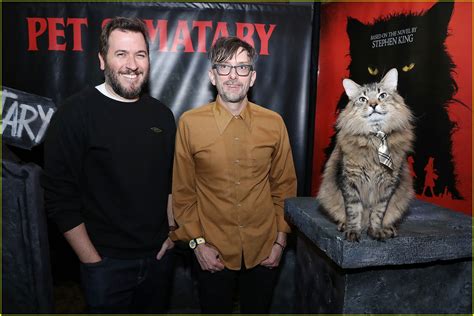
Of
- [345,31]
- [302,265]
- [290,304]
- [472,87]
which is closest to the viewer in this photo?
[472,87]

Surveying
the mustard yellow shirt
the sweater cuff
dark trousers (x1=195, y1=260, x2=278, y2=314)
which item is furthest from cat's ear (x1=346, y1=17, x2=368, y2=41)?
the sweater cuff

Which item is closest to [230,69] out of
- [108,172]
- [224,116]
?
[224,116]

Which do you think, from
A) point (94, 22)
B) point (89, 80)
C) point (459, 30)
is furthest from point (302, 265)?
point (94, 22)

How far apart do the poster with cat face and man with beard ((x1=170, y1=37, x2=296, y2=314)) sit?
95 centimetres

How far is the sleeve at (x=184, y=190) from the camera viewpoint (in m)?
2.11

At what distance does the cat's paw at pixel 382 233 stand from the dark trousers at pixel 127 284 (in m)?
1.21

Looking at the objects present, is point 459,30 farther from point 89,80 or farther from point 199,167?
point 89,80

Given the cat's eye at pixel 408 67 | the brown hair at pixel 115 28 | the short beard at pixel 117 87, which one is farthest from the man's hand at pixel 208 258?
the cat's eye at pixel 408 67

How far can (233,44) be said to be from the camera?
78.4 inches

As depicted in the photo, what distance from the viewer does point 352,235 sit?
1633mm

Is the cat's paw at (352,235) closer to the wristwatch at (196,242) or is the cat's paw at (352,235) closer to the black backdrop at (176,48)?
the wristwatch at (196,242)

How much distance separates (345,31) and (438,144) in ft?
4.08

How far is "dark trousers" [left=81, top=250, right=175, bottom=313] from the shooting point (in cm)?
196

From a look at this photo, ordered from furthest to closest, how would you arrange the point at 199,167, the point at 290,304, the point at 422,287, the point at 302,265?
the point at 290,304
the point at 302,265
the point at 199,167
the point at 422,287
